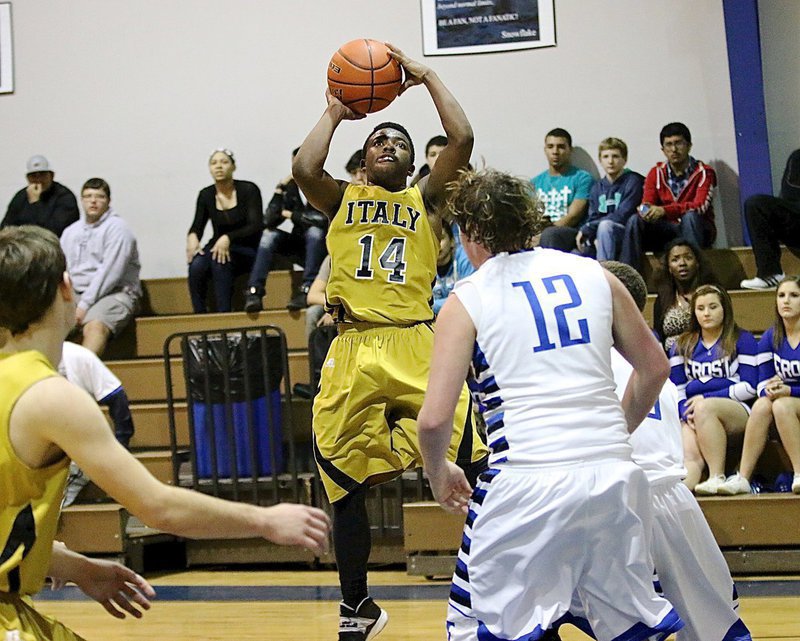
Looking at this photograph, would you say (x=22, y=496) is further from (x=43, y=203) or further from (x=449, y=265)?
(x=43, y=203)

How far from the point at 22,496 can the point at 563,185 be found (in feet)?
23.1

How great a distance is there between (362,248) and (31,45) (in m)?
7.06

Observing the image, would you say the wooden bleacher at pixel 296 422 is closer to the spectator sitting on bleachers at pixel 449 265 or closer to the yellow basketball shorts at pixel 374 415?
the spectator sitting on bleachers at pixel 449 265

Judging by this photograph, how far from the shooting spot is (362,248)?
4621 mm

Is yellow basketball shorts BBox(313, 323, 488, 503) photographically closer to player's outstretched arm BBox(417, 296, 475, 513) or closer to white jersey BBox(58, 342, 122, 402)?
player's outstretched arm BBox(417, 296, 475, 513)

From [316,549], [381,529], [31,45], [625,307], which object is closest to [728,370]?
[381,529]

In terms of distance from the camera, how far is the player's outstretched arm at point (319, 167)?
15.1ft

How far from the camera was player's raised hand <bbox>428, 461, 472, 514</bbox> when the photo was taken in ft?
9.62

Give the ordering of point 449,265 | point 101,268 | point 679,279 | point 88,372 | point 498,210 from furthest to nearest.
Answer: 1. point 101,268
2. point 449,265
3. point 679,279
4. point 88,372
5. point 498,210

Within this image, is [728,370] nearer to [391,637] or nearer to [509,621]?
[391,637]

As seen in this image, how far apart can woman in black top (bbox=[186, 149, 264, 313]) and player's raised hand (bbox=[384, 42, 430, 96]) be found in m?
4.07

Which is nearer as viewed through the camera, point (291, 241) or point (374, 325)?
point (374, 325)

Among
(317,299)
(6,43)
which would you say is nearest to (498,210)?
(317,299)

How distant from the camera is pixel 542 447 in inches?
109
